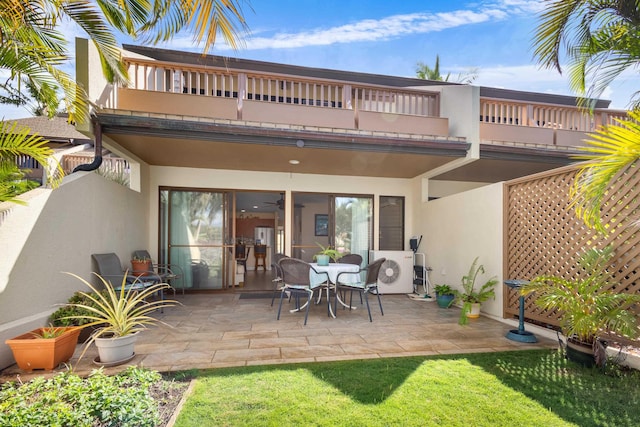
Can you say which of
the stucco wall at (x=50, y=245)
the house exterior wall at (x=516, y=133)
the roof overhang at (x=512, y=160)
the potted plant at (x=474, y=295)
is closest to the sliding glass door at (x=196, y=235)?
the stucco wall at (x=50, y=245)

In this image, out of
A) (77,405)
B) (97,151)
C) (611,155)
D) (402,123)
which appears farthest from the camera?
(402,123)

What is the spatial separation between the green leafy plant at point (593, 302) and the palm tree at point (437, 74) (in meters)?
12.9

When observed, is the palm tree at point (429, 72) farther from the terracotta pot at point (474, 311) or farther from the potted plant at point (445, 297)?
the terracotta pot at point (474, 311)

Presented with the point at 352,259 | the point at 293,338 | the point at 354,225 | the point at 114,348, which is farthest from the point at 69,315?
the point at 354,225

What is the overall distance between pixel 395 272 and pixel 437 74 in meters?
11.6

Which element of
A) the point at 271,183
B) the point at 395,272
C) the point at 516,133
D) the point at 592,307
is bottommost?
A: the point at 395,272

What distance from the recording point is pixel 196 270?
6.53 metres

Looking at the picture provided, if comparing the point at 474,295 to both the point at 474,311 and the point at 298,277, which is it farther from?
the point at 298,277

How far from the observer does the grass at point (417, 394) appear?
2012 mm

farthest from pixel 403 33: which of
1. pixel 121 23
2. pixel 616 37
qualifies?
pixel 121 23

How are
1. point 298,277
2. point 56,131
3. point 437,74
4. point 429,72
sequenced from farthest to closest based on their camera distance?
1. point 429,72
2. point 437,74
3. point 56,131
4. point 298,277

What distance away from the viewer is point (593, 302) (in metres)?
2.67

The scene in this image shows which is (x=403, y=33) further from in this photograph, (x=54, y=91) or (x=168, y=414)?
(x=168, y=414)

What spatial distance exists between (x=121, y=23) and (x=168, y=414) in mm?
3928
